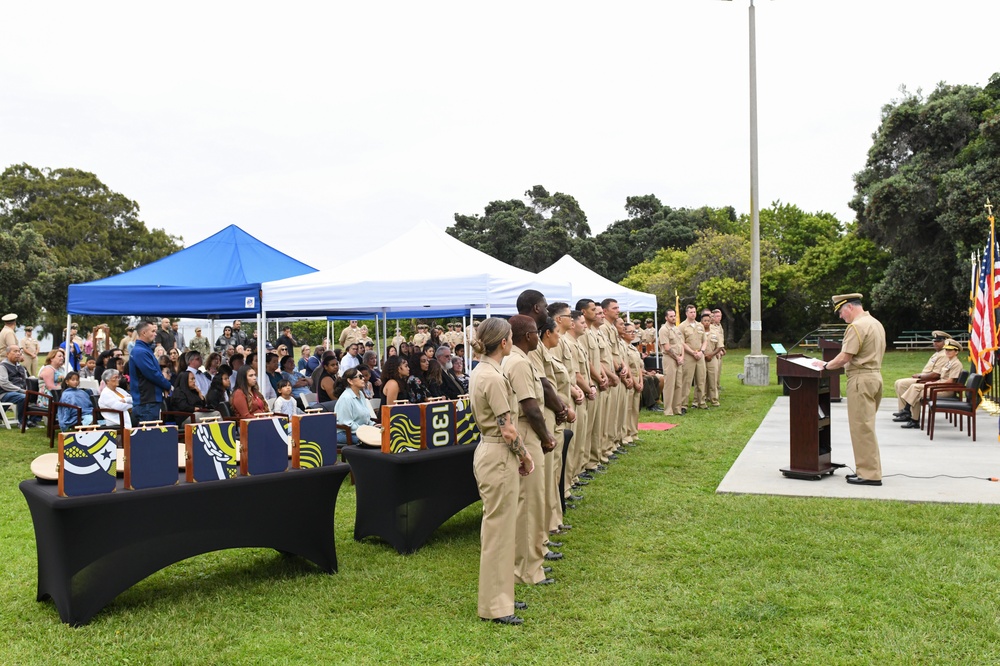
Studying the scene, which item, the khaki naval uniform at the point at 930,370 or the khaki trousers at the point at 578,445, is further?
the khaki naval uniform at the point at 930,370

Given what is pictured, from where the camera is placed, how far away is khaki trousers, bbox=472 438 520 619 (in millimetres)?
4590

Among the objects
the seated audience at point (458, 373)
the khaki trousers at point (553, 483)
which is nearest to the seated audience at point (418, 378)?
the seated audience at point (458, 373)

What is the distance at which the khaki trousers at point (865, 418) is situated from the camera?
7.86m

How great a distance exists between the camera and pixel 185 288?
11.4 metres

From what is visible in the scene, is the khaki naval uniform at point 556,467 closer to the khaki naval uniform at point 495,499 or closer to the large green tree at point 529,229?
the khaki naval uniform at point 495,499

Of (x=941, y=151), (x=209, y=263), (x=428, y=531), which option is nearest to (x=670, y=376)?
(x=209, y=263)

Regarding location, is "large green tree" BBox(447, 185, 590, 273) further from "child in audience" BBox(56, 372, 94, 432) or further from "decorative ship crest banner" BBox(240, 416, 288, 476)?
"decorative ship crest banner" BBox(240, 416, 288, 476)

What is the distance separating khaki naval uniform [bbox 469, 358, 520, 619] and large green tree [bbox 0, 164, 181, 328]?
1606 inches

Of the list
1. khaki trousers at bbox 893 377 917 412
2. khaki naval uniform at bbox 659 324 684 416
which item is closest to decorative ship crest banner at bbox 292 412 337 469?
khaki naval uniform at bbox 659 324 684 416

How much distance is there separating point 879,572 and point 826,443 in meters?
3.49

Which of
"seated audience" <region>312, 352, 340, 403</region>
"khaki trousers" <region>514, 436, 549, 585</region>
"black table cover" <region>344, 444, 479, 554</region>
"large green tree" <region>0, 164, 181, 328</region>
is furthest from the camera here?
"large green tree" <region>0, 164, 181, 328</region>

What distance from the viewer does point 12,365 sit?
12531mm

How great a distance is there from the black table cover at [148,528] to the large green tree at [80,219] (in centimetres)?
3957

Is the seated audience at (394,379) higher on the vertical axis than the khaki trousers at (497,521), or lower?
higher
